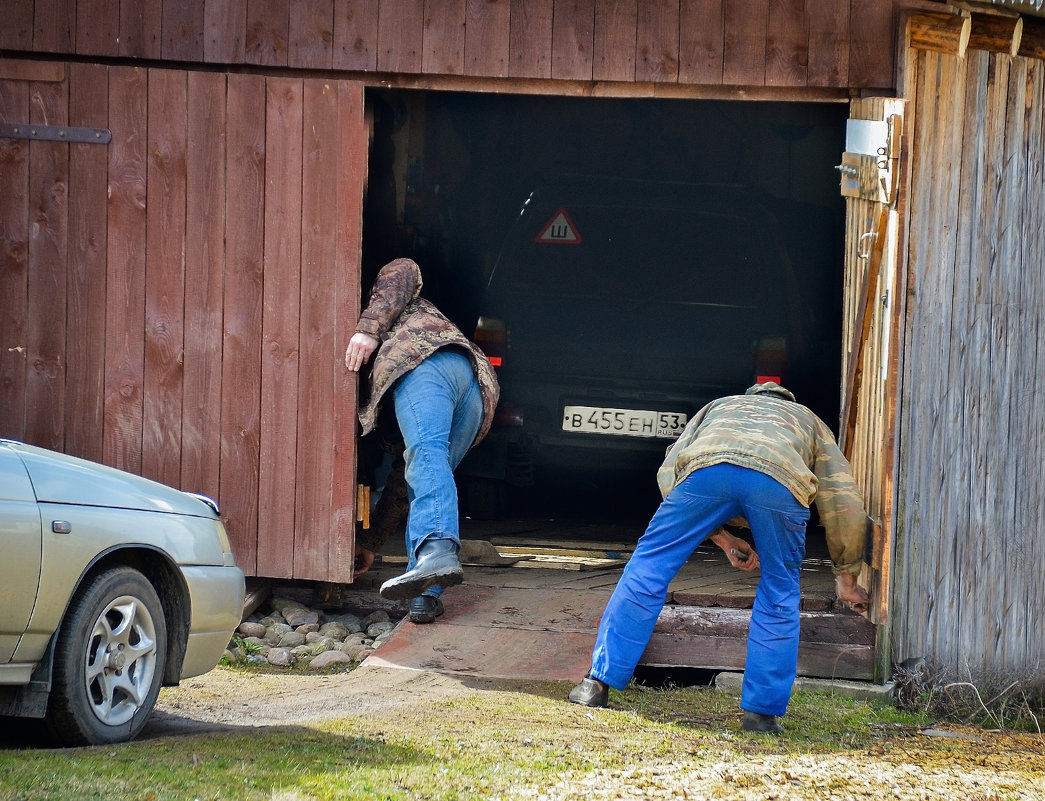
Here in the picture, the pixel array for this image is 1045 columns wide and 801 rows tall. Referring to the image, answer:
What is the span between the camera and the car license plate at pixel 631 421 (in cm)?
795

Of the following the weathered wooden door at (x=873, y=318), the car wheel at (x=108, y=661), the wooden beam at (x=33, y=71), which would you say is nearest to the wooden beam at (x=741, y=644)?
the weathered wooden door at (x=873, y=318)

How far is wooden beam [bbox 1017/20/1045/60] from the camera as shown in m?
6.11

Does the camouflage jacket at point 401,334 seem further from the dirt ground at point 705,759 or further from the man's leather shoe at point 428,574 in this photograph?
the dirt ground at point 705,759

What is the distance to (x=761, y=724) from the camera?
17.1ft

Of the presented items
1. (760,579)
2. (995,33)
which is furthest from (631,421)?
(995,33)

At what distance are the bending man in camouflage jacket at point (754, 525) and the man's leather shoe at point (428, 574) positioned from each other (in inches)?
A: 34.3

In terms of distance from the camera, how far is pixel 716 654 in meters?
6.26

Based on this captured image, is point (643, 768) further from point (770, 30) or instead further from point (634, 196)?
point (634, 196)

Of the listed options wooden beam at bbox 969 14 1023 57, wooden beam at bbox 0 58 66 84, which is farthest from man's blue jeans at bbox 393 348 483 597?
wooden beam at bbox 969 14 1023 57

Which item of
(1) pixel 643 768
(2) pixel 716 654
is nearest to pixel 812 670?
(2) pixel 716 654

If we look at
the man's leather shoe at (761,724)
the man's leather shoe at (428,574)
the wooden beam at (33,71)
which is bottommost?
the man's leather shoe at (761,724)

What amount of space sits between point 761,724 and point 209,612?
2282 mm

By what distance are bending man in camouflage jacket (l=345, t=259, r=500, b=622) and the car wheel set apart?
147 centimetres

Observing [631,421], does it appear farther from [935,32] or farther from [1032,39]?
[1032,39]
